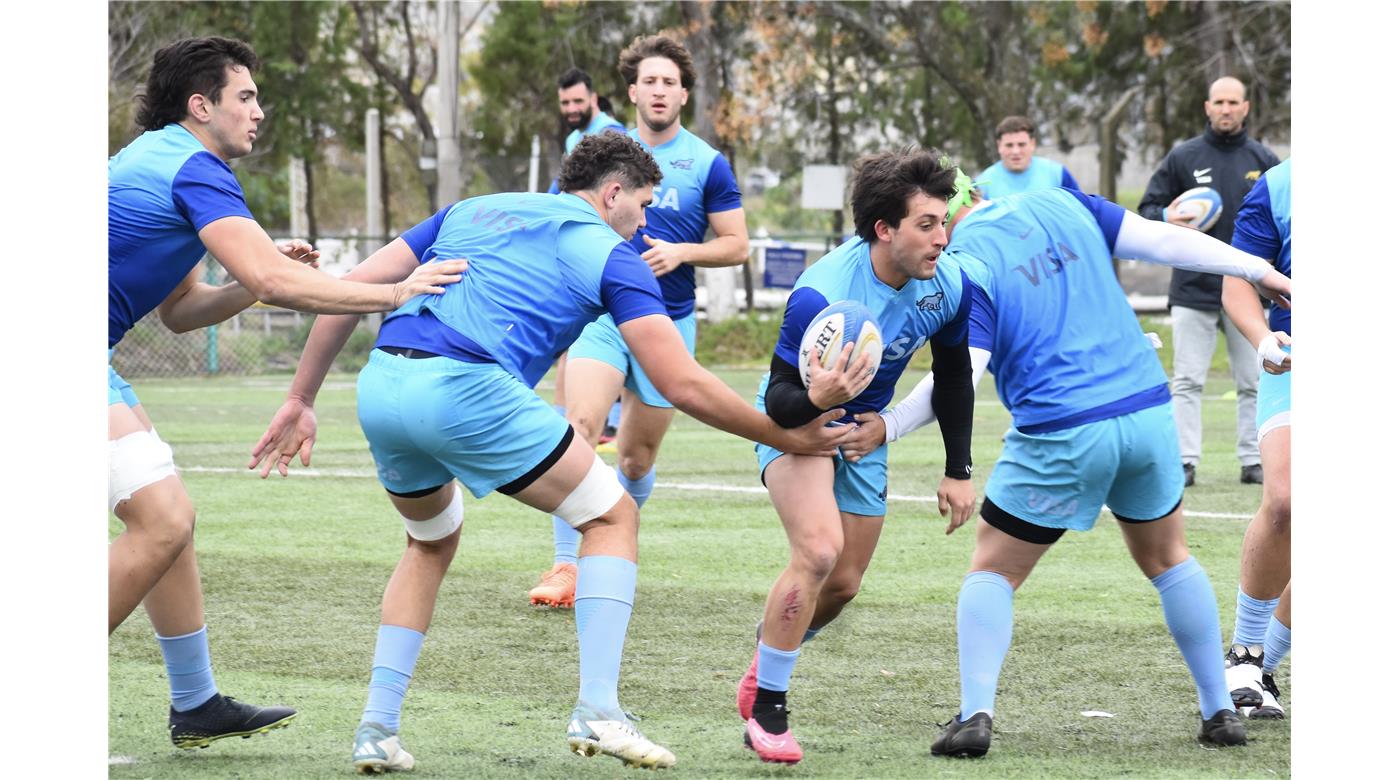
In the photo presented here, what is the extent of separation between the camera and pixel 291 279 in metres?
4.29

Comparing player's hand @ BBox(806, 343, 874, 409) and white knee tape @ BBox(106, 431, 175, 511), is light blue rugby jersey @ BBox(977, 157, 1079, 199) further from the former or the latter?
white knee tape @ BBox(106, 431, 175, 511)

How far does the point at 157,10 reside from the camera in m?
28.2

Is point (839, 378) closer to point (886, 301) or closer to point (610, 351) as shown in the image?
point (886, 301)

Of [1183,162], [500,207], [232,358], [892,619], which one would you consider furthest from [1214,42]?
[500,207]

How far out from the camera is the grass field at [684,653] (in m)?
4.57

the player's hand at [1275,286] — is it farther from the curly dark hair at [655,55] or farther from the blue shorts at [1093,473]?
the curly dark hair at [655,55]

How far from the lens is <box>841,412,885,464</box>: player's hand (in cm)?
467

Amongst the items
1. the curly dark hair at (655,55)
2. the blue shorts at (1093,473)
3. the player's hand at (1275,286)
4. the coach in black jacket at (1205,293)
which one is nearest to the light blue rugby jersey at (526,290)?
the blue shorts at (1093,473)

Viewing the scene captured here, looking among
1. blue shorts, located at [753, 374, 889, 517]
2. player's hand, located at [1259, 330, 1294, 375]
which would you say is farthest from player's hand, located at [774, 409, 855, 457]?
player's hand, located at [1259, 330, 1294, 375]

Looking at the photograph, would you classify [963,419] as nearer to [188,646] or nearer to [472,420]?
[472,420]

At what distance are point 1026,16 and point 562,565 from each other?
24649 millimetres

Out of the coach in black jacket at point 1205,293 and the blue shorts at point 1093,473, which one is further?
the coach in black jacket at point 1205,293


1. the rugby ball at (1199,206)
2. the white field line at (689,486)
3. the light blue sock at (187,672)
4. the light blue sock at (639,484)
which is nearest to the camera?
the light blue sock at (187,672)

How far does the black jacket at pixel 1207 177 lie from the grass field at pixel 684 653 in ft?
4.09
